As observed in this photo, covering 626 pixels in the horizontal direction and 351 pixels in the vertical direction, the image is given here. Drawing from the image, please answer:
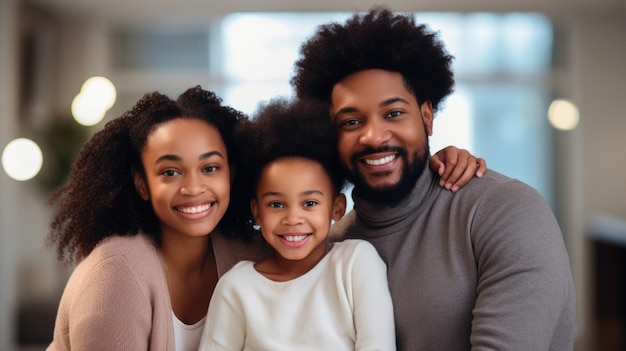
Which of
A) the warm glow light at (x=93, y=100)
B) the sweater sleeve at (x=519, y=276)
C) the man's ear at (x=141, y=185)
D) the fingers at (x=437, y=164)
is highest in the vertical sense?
the warm glow light at (x=93, y=100)

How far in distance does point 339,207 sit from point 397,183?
0.17 meters

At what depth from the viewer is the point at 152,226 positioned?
2.09 metres

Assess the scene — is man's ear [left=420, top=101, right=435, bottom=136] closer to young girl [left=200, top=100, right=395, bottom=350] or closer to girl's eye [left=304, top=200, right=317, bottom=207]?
young girl [left=200, top=100, right=395, bottom=350]

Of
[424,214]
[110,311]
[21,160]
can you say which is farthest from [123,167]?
[21,160]

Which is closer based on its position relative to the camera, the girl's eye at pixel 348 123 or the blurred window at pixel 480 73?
the girl's eye at pixel 348 123

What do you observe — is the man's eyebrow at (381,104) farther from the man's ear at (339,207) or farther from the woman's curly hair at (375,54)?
the man's ear at (339,207)

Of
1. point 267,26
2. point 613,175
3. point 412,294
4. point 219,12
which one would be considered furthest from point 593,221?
point 412,294

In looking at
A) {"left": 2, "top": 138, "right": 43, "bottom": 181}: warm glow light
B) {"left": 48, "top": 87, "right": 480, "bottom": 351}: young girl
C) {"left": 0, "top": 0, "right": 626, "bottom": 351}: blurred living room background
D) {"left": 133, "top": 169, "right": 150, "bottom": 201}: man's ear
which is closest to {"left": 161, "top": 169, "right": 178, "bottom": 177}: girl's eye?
{"left": 48, "top": 87, "right": 480, "bottom": 351}: young girl

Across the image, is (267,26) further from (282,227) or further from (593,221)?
(282,227)

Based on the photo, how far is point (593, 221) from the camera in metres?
7.73

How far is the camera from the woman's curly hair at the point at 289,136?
194 cm

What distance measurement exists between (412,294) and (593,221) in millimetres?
6411

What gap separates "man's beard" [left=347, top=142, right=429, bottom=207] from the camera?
201 cm

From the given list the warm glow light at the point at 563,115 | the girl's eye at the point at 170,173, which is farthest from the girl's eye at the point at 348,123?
the warm glow light at the point at 563,115
